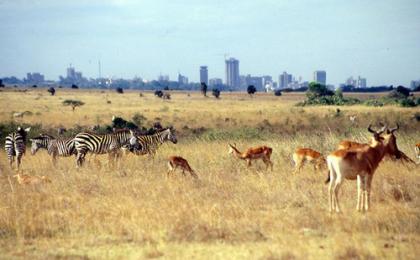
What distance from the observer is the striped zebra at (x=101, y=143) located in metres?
17.1

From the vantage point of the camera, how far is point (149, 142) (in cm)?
1839

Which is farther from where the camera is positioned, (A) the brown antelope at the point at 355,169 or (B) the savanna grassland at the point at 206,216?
(A) the brown antelope at the point at 355,169

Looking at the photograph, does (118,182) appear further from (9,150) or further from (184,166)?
(9,150)

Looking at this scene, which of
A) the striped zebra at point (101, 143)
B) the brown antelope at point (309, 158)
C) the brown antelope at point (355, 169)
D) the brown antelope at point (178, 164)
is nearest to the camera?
the brown antelope at point (355, 169)

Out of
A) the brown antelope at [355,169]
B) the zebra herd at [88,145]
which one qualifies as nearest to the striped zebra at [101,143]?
the zebra herd at [88,145]

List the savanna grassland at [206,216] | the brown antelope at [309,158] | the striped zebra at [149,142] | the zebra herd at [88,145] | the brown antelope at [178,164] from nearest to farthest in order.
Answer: the savanna grassland at [206,216] < the brown antelope at [178,164] < the brown antelope at [309,158] < the zebra herd at [88,145] < the striped zebra at [149,142]

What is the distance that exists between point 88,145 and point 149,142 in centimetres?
206

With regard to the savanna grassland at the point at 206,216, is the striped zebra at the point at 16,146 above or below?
above

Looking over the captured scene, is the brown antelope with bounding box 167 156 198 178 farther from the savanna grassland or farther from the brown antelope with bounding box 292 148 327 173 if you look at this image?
the brown antelope with bounding box 292 148 327 173

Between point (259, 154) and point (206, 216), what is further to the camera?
point (259, 154)

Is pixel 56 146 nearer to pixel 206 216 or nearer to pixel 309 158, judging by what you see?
pixel 309 158

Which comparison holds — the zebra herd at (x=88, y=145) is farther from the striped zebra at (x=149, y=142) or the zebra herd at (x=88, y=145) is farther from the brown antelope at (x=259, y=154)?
the brown antelope at (x=259, y=154)

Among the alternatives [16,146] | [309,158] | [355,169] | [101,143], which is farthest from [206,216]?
[16,146]

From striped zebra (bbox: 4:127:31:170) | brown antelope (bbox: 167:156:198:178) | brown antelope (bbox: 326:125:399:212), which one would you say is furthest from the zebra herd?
brown antelope (bbox: 326:125:399:212)
